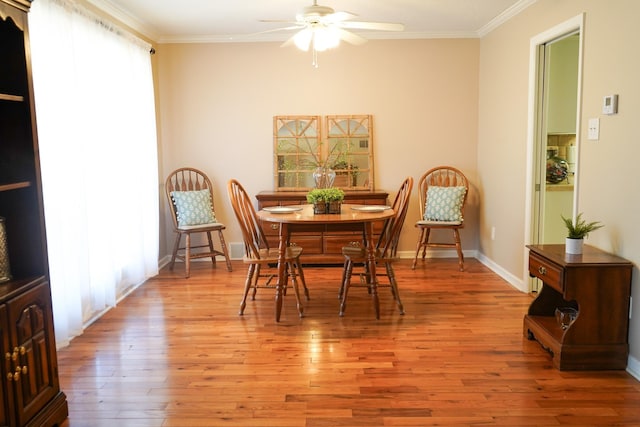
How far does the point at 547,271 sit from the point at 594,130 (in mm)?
899

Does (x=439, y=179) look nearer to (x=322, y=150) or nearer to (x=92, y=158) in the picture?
(x=322, y=150)

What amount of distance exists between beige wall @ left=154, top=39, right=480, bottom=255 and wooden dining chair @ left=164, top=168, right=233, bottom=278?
0.19 m

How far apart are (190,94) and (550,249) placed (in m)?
3.88

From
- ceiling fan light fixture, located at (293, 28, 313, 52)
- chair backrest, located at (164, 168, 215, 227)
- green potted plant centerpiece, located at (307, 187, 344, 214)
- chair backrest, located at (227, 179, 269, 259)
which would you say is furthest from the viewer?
chair backrest, located at (164, 168, 215, 227)

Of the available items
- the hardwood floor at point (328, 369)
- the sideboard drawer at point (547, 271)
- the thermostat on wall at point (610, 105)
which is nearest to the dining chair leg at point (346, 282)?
the hardwood floor at point (328, 369)

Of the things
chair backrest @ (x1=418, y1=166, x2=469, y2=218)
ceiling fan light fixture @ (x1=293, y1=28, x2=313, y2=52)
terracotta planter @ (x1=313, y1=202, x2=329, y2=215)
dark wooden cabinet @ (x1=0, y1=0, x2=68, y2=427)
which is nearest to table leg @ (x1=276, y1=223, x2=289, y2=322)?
terracotta planter @ (x1=313, y1=202, x2=329, y2=215)

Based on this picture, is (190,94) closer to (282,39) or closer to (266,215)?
(282,39)

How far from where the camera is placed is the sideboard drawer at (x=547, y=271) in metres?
2.74

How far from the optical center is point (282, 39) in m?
5.32

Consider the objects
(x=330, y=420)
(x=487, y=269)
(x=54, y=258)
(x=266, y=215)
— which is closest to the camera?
(x=330, y=420)

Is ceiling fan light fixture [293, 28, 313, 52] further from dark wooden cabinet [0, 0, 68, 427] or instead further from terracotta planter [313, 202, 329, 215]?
dark wooden cabinet [0, 0, 68, 427]

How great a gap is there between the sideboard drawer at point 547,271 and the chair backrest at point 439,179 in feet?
7.31

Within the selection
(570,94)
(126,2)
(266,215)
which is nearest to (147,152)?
(126,2)

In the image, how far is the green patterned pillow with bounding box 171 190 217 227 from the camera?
5004mm
